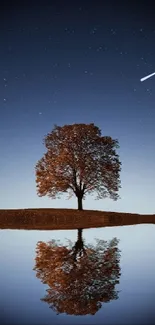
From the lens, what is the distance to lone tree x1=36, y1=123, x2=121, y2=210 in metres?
37.1

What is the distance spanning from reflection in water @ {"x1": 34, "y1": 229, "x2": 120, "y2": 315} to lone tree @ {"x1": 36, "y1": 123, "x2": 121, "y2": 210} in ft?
72.6

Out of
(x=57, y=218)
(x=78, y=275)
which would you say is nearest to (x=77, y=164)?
(x=57, y=218)

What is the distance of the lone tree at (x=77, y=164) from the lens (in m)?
37.1

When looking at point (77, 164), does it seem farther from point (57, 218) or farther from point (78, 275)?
point (78, 275)

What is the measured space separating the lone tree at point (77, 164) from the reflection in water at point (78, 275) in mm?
22120

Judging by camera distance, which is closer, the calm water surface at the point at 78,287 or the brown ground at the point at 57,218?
the calm water surface at the point at 78,287

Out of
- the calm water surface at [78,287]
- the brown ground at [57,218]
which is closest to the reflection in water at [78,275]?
the calm water surface at [78,287]

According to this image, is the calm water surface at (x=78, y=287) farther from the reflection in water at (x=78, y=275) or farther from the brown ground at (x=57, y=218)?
the brown ground at (x=57, y=218)

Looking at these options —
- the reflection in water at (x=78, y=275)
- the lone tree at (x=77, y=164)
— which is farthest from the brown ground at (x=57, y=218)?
the reflection in water at (x=78, y=275)

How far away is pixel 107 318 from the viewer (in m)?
6.20

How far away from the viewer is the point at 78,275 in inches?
363

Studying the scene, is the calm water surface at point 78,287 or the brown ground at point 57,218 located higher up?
the brown ground at point 57,218

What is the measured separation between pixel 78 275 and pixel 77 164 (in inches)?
1118

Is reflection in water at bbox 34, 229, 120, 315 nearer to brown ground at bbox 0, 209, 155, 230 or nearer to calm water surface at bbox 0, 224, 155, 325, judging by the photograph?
calm water surface at bbox 0, 224, 155, 325
